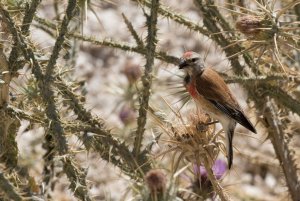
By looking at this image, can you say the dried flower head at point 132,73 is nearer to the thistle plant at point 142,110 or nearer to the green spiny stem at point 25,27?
the thistle plant at point 142,110

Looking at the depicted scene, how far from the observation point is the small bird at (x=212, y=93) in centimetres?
437

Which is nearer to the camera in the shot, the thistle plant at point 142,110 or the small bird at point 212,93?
the thistle plant at point 142,110

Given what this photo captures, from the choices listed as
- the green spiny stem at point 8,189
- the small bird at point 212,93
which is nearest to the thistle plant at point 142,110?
the green spiny stem at point 8,189

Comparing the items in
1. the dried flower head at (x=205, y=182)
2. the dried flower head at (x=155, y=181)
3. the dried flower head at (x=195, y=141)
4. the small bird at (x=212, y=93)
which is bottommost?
the dried flower head at (x=205, y=182)

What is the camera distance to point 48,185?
185 inches

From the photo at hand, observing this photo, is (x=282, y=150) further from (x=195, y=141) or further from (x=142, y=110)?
(x=195, y=141)

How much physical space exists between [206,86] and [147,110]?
38.1 inches

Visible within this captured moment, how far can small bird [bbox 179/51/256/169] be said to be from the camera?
4367mm

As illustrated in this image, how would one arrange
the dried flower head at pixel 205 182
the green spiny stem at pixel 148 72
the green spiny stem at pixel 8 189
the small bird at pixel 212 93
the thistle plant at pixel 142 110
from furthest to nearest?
the small bird at pixel 212 93, the dried flower head at pixel 205 182, the green spiny stem at pixel 148 72, the thistle plant at pixel 142 110, the green spiny stem at pixel 8 189

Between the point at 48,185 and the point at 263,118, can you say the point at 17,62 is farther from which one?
the point at 263,118

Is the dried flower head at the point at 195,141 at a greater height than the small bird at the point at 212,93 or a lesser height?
lesser

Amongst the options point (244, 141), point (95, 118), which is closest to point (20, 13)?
point (95, 118)

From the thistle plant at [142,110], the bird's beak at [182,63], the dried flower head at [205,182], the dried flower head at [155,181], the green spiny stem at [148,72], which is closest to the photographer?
the dried flower head at [155,181]

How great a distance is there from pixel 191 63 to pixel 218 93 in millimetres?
388
